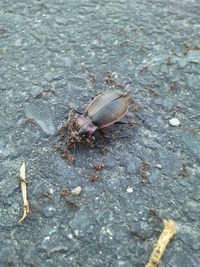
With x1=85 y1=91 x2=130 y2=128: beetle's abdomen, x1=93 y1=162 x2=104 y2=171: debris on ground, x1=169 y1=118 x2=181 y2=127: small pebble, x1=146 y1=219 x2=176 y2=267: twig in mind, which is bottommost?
x1=146 y1=219 x2=176 y2=267: twig

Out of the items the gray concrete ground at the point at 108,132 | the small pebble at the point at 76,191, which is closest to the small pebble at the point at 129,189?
the gray concrete ground at the point at 108,132

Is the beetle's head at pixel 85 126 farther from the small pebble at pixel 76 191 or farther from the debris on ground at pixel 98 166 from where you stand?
the small pebble at pixel 76 191

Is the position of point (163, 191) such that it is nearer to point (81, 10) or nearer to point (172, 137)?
point (172, 137)

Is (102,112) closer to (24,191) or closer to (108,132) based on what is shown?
(108,132)

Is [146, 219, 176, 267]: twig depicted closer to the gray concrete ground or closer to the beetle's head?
the gray concrete ground

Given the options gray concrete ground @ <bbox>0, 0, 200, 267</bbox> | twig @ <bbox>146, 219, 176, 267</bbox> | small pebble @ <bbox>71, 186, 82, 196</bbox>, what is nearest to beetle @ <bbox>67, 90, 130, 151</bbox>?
Result: gray concrete ground @ <bbox>0, 0, 200, 267</bbox>

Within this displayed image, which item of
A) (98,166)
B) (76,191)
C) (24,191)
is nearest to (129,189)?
(98,166)

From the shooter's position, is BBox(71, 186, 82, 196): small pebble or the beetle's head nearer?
BBox(71, 186, 82, 196): small pebble
